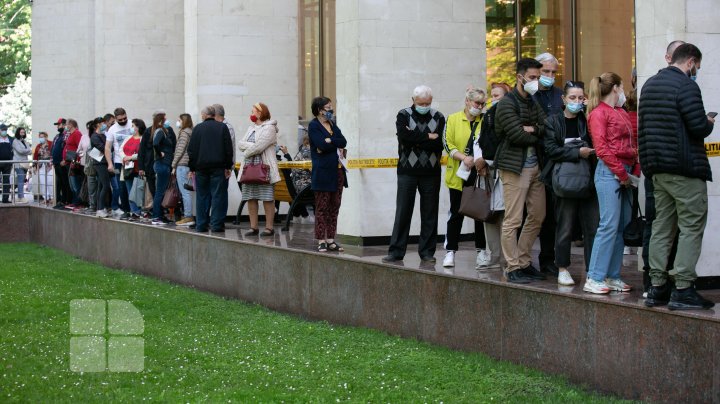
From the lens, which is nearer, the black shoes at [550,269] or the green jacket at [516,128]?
the green jacket at [516,128]

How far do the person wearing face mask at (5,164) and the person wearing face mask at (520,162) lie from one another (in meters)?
19.9

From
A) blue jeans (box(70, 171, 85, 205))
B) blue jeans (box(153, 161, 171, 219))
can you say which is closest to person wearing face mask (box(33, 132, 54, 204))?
blue jeans (box(70, 171, 85, 205))

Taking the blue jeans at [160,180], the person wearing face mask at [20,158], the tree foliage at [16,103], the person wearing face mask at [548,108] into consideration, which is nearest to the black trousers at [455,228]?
the person wearing face mask at [548,108]

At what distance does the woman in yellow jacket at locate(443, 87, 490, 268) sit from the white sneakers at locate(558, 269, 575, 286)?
1527 mm

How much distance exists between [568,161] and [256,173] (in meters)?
7.32

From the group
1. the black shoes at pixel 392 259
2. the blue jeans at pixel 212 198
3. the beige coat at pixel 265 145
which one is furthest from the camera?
the blue jeans at pixel 212 198

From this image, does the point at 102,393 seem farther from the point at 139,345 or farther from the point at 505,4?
the point at 505,4

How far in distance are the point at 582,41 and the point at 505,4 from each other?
149cm

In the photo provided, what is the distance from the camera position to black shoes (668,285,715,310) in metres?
8.91

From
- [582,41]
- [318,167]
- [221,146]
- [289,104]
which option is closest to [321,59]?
[289,104]

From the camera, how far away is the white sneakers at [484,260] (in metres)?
12.3

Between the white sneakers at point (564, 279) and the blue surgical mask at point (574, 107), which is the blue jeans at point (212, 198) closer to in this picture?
the white sneakers at point (564, 279)

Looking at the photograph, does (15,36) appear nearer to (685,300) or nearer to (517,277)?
(517,277)

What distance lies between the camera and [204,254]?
17.1 meters
